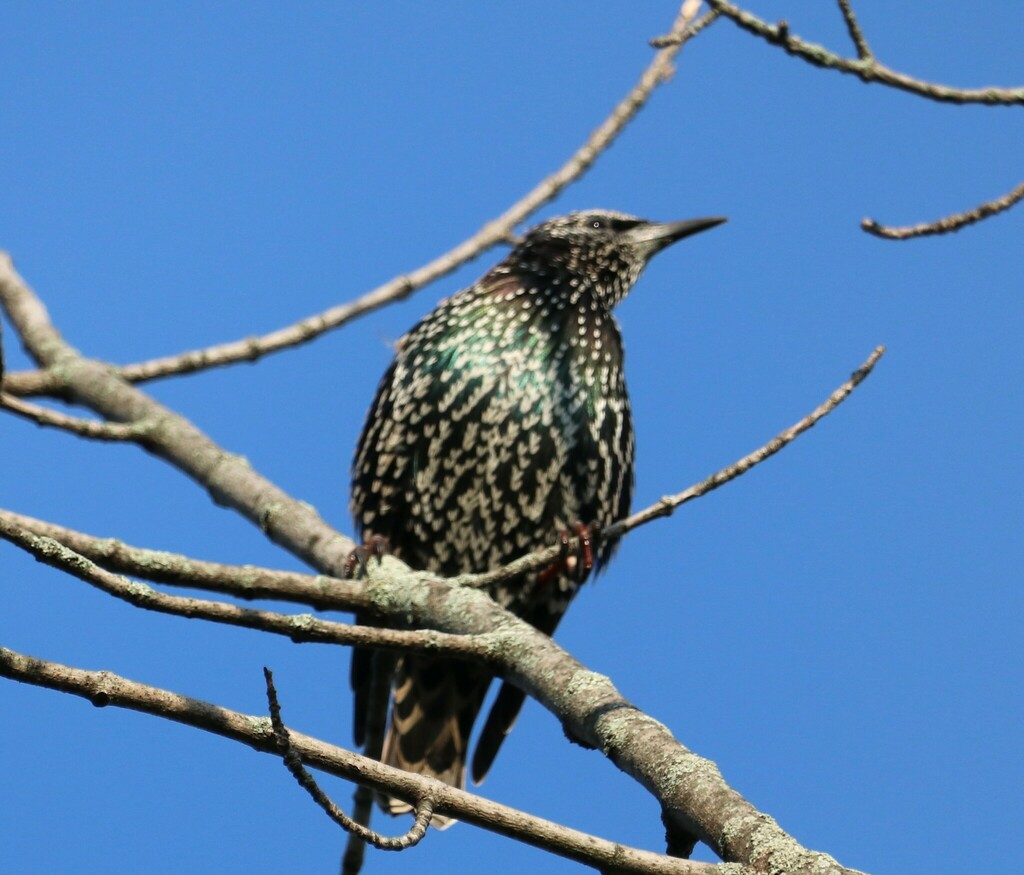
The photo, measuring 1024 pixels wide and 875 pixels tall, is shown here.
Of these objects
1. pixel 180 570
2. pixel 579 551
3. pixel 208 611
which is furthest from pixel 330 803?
pixel 579 551

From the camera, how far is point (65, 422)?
318 cm

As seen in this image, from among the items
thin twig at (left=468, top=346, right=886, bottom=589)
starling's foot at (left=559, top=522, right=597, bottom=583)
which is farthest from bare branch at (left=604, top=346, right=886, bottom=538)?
starling's foot at (left=559, top=522, right=597, bottom=583)

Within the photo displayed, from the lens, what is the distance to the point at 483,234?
13.3 ft

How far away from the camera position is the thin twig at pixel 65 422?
296 centimetres

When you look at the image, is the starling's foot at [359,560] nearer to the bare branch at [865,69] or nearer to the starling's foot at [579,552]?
the starling's foot at [579,552]

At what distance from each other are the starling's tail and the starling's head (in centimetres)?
139

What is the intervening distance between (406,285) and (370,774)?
2238 mm

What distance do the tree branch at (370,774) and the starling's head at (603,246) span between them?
309 centimetres

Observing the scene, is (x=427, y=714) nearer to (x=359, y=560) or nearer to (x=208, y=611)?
(x=359, y=560)

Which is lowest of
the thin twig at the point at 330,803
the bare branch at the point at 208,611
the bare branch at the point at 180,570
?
the thin twig at the point at 330,803

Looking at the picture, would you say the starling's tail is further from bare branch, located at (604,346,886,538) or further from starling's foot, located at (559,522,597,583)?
bare branch, located at (604,346,886,538)

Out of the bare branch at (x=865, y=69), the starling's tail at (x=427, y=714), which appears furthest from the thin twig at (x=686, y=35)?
the starling's tail at (x=427, y=714)

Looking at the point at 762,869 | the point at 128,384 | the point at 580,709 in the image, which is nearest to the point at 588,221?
the point at 128,384

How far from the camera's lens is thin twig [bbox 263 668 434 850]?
6.01 feet
